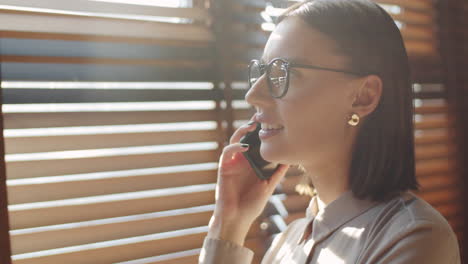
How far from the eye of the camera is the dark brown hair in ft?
3.51

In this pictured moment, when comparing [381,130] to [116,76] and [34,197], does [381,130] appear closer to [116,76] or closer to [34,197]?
[116,76]

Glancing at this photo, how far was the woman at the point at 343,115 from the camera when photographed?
107 cm

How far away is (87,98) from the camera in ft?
4.68

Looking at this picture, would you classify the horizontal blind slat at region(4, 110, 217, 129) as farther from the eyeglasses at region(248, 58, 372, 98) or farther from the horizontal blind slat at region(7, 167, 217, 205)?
the eyeglasses at region(248, 58, 372, 98)

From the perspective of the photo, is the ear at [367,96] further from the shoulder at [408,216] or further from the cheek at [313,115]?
the shoulder at [408,216]

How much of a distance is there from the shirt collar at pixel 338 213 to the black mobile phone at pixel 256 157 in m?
0.25

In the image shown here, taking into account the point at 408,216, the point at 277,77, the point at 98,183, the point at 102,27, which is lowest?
the point at 98,183

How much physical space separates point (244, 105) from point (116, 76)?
1.70ft

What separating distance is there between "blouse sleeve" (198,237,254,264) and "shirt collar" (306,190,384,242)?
241mm

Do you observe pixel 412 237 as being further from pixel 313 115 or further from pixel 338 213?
pixel 313 115

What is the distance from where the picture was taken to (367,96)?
1.10m

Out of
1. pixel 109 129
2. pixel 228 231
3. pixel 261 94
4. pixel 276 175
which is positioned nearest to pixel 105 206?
pixel 109 129

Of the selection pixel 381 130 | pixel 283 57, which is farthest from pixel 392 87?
pixel 283 57

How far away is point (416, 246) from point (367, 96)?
37 centimetres
